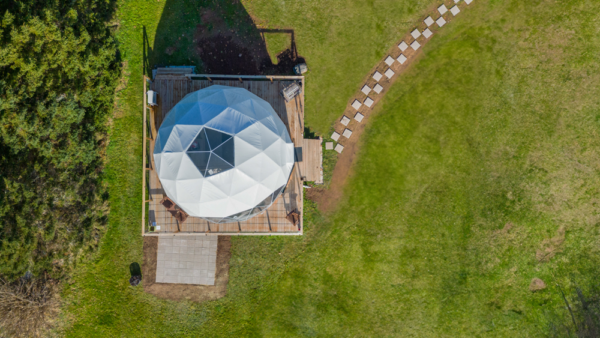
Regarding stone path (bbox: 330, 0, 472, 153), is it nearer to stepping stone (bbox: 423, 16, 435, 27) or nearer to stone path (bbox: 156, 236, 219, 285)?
stepping stone (bbox: 423, 16, 435, 27)

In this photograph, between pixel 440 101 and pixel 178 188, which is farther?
pixel 440 101

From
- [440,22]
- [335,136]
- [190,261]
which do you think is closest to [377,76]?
[335,136]

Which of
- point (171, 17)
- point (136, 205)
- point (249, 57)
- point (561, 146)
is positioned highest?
point (171, 17)

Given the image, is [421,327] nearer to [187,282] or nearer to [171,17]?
[187,282]

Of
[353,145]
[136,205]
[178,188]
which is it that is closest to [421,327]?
[353,145]

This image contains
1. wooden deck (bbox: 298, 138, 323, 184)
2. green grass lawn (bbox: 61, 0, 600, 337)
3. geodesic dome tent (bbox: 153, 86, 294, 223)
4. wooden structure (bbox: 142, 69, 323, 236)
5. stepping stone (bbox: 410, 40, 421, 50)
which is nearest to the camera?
geodesic dome tent (bbox: 153, 86, 294, 223)

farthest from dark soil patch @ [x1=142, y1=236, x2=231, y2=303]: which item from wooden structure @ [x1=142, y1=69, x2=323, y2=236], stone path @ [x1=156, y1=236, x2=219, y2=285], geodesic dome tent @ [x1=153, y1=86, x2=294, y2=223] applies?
geodesic dome tent @ [x1=153, y1=86, x2=294, y2=223]

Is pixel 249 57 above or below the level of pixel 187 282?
above
